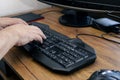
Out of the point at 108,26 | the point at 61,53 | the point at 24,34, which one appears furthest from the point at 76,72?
the point at 108,26

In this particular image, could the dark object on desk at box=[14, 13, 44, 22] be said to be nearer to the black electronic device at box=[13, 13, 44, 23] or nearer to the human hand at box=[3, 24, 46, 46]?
the black electronic device at box=[13, 13, 44, 23]

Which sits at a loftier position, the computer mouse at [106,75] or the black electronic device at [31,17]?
the black electronic device at [31,17]

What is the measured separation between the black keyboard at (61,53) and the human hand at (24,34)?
3 cm

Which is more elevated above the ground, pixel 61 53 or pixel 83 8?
pixel 83 8

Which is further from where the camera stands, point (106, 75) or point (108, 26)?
point (108, 26)

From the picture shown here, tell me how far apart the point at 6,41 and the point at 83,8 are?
1.42 ft

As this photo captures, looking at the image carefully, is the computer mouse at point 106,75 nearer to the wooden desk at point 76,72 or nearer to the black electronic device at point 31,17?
the wooden desk at point 76,72

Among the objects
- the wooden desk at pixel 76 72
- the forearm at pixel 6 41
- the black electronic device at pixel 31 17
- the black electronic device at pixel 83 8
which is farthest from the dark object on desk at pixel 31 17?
the forearm at pixel 6 41

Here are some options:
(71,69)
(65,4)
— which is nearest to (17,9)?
(65,4)

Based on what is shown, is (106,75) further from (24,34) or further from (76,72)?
(24,34)

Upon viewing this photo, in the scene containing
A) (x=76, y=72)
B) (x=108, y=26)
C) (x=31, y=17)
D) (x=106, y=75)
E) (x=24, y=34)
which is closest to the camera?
(x=106, y=75)

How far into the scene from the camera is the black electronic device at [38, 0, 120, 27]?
0.89 m

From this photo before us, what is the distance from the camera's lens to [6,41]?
71 cm

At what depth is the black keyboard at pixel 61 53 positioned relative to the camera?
662 millimetres
